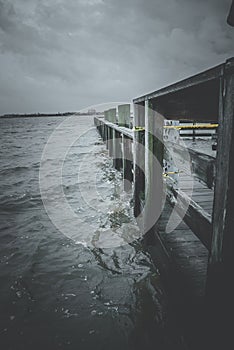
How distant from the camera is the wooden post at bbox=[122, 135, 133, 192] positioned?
699cm

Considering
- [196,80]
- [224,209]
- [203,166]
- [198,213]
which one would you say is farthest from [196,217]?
[196,80]

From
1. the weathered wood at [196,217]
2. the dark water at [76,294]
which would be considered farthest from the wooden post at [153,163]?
the dark water at [76,294]

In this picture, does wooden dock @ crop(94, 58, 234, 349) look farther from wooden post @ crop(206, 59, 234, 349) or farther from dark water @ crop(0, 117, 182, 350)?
dark water @ crop(0, 117, 182, 350)

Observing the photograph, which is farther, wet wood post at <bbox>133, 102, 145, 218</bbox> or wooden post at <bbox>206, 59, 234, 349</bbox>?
wet wood post at <bbox>133, 102, 145, 218</bbox>

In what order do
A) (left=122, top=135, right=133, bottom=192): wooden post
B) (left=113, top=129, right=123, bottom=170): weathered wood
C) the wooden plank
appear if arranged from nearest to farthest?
the wooden plank < (left=122, top=135, right=133, bottom=192): wooden post < (left=113, top=129, right=123, bottom=170): weathered wood

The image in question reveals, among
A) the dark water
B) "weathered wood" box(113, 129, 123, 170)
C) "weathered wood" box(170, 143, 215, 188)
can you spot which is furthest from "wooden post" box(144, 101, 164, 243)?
"weathered wood" box(113, 129, 123, 170)

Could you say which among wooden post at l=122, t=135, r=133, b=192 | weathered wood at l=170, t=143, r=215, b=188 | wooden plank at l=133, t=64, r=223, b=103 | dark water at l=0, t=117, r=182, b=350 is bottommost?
dark water at l=0, t=117, r=182, b=350

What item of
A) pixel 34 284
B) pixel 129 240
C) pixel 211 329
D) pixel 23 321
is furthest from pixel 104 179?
pixel 211 329

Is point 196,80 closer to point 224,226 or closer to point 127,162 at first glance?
point 224,226

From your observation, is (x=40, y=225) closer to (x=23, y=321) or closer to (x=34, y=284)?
(x=34, y=284)

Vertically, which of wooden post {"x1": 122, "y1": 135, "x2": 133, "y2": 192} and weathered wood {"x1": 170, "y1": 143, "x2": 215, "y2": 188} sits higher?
weathered wood {"x1": 170, "y1": 143, "x2": 215, "y2": 188}

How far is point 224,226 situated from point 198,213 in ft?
1.83

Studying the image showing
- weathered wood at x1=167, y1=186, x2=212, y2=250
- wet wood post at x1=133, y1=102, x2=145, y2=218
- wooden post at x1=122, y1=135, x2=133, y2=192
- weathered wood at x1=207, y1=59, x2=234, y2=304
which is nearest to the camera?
weathered wood at x1=207, y1=59, x2=234, y2=304

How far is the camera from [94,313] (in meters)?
2.82
